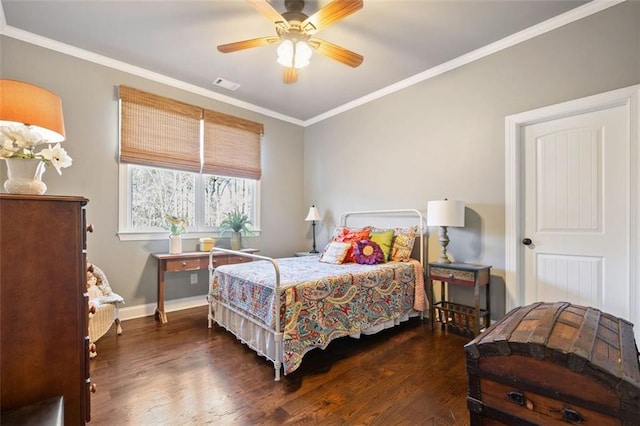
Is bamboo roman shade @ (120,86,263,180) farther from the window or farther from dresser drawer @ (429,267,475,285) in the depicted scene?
dresser drawer @ (429,267,475,285)

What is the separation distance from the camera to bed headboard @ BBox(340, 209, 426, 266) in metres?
3.41

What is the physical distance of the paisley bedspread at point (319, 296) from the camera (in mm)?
2084

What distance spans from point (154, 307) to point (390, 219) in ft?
10.1

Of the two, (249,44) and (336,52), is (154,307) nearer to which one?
(249,44)

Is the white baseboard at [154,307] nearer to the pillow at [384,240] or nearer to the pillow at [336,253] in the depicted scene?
the pillow at [336,253]

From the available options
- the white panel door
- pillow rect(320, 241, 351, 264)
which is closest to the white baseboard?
pillow rect(320, 241, 351, 264)

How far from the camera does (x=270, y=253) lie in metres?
4.56

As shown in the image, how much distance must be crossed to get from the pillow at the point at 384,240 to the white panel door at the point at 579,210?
4.15 ft

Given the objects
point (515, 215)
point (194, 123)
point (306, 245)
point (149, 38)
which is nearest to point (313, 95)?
point (194, 123)

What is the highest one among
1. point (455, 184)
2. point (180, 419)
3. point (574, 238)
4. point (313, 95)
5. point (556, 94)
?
point (313, 95)

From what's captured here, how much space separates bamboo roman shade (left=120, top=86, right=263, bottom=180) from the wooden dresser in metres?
2.37

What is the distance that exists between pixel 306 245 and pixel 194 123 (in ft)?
8.28

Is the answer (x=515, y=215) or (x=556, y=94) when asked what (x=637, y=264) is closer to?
(x=515, y=215)

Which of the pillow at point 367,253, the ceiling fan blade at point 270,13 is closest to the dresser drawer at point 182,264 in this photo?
the pillow at point 367,253
